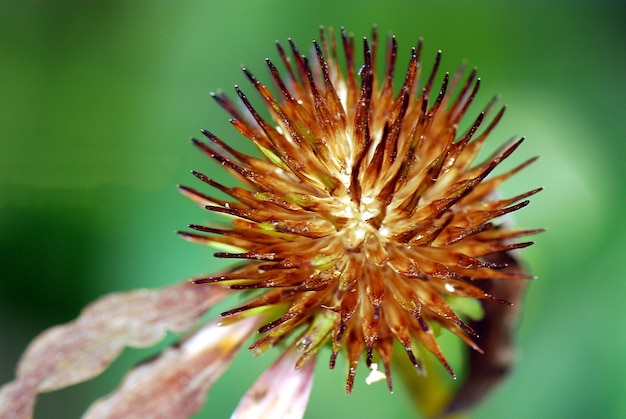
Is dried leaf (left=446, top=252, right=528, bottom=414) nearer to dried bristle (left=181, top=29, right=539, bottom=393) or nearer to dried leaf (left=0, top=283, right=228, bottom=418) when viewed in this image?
dried bristle (left=181, top=29, right=539, bottom=393)

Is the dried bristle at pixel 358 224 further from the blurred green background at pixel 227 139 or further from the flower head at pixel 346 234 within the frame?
the blurred green background at pixel 227 139

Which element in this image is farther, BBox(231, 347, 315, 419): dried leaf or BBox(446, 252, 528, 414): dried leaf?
BBox(446, 252, 528, 414): dried leaf

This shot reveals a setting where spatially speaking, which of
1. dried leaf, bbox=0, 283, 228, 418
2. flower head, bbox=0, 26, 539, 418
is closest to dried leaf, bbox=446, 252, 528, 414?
flower head, bbox=0, 26, 539, 418

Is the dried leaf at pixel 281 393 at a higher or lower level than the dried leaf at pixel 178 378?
lower

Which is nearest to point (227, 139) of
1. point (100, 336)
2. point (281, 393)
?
point (100, 336)

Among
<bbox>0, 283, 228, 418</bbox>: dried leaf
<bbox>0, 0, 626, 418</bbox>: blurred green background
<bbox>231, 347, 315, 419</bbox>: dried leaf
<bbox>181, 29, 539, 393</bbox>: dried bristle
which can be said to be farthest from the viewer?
<bbox>0, 0, 626, 418</bbox>: blurred green background

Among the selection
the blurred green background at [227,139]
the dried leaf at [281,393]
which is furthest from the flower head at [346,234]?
the blurred green background at [227,139]

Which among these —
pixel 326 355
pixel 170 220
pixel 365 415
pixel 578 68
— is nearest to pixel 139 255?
pixel 170 220
